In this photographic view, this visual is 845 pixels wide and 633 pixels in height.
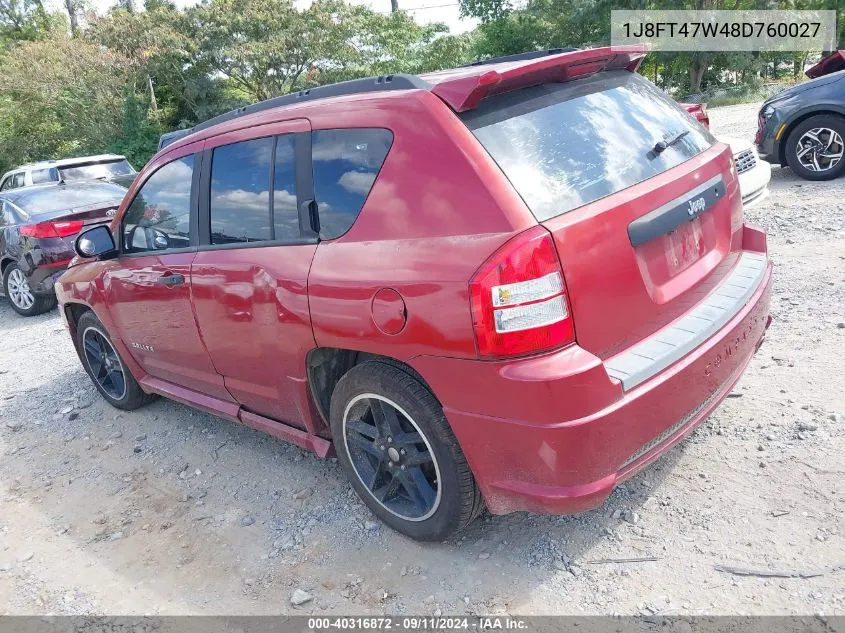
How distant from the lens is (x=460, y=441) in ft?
8.34

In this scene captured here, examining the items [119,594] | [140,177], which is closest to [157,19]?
[140,177]

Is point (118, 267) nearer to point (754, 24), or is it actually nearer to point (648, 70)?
point (754, 24)

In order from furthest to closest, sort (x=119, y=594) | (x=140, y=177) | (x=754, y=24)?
(x=754, y=24) → (x=140, y=177) → (x=119, y=594)

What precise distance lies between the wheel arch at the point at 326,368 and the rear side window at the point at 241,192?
61cm

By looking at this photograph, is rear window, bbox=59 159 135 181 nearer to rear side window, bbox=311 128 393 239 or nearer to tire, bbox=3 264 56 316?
tire, bbox=3 264 56 316

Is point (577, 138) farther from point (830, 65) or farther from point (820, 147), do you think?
point (830, 65)

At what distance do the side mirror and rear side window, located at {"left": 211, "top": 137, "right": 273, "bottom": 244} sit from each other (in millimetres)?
1117

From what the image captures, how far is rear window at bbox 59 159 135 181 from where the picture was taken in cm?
1272

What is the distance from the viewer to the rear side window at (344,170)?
272cm

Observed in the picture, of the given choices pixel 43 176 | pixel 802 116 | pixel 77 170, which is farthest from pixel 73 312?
pixel 43 176

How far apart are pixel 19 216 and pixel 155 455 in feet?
18.3

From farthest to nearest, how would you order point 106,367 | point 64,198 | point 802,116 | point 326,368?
point 64,198, point 802,116, point 106,367, point 326,368

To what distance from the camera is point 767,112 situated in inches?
317

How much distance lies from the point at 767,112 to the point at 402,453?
733 cm
